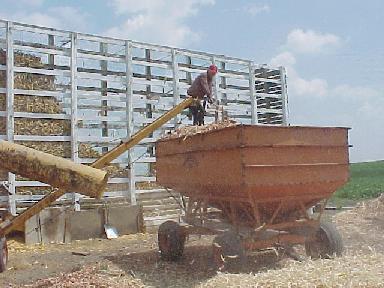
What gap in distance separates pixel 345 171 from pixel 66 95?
21.6ft

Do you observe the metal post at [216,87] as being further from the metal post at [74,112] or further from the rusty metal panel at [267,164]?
the rusty metal panel at [267,164]

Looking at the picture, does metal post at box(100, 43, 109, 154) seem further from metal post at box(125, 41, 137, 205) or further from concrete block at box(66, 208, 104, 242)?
concrete block at box(66, 208, 104, 242)

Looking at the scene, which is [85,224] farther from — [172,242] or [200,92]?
[200,92]

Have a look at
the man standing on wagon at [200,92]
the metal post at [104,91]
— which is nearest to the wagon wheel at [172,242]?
the man standing on wagon at [200,92]

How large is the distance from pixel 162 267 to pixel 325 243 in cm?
A: 260

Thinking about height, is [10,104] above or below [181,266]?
above

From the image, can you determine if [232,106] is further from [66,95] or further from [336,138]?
[336,138]

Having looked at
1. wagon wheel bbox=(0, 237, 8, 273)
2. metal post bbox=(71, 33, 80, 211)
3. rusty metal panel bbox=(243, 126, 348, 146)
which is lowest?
wagon wheel bbox=(0, 237, 8, 273)

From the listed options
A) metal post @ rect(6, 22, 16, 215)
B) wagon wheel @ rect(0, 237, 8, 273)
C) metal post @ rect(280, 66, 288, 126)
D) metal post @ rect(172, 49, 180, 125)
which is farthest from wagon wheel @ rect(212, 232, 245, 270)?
metal post @ rect(280, 66, 288, 126)

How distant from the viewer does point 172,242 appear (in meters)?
8.67

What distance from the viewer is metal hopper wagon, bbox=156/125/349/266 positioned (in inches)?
278

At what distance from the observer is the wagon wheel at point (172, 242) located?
28.5 ft

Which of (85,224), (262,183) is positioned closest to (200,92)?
(262,183)

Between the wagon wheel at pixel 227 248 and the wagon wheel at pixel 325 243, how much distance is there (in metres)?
1.32
